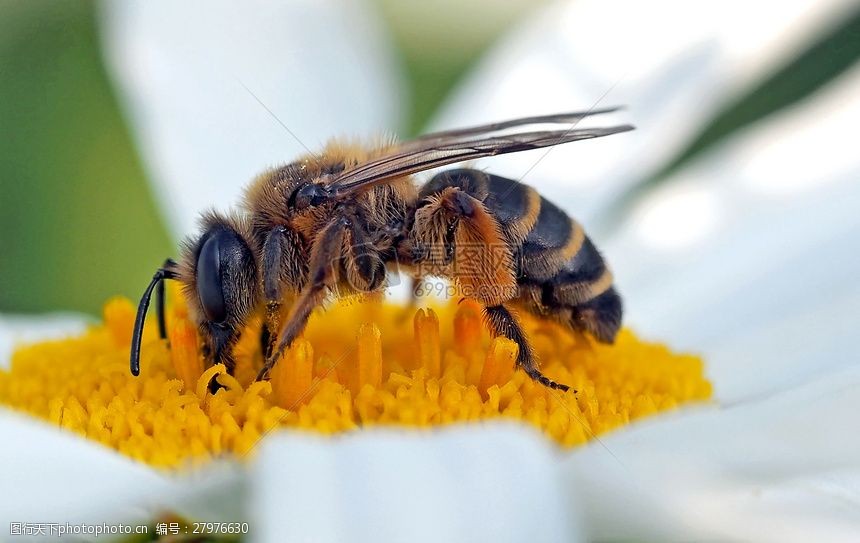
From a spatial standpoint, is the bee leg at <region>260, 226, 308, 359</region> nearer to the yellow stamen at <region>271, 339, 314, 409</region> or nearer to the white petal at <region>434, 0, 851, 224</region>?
the yellow stamen at <region>271, 339, 314, 409</region>

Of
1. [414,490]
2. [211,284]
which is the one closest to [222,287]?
[211,284]

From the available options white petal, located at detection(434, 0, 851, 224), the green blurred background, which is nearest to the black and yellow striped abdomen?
white petal, located at detection(434, 0, 851, 224)

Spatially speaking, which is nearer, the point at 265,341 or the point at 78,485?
the point at 78,485

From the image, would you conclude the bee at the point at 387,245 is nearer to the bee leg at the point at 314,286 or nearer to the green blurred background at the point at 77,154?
the bee leg at the point at 314,286

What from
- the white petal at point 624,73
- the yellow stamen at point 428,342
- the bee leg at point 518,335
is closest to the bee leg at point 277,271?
the yellow stamen at point 428,342

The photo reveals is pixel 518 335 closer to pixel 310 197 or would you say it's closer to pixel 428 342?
pixel 428 342

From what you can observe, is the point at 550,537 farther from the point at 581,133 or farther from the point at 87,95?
the point at 87,95

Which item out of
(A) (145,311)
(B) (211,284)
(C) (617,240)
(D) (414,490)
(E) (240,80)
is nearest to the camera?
(D) (414,490)
